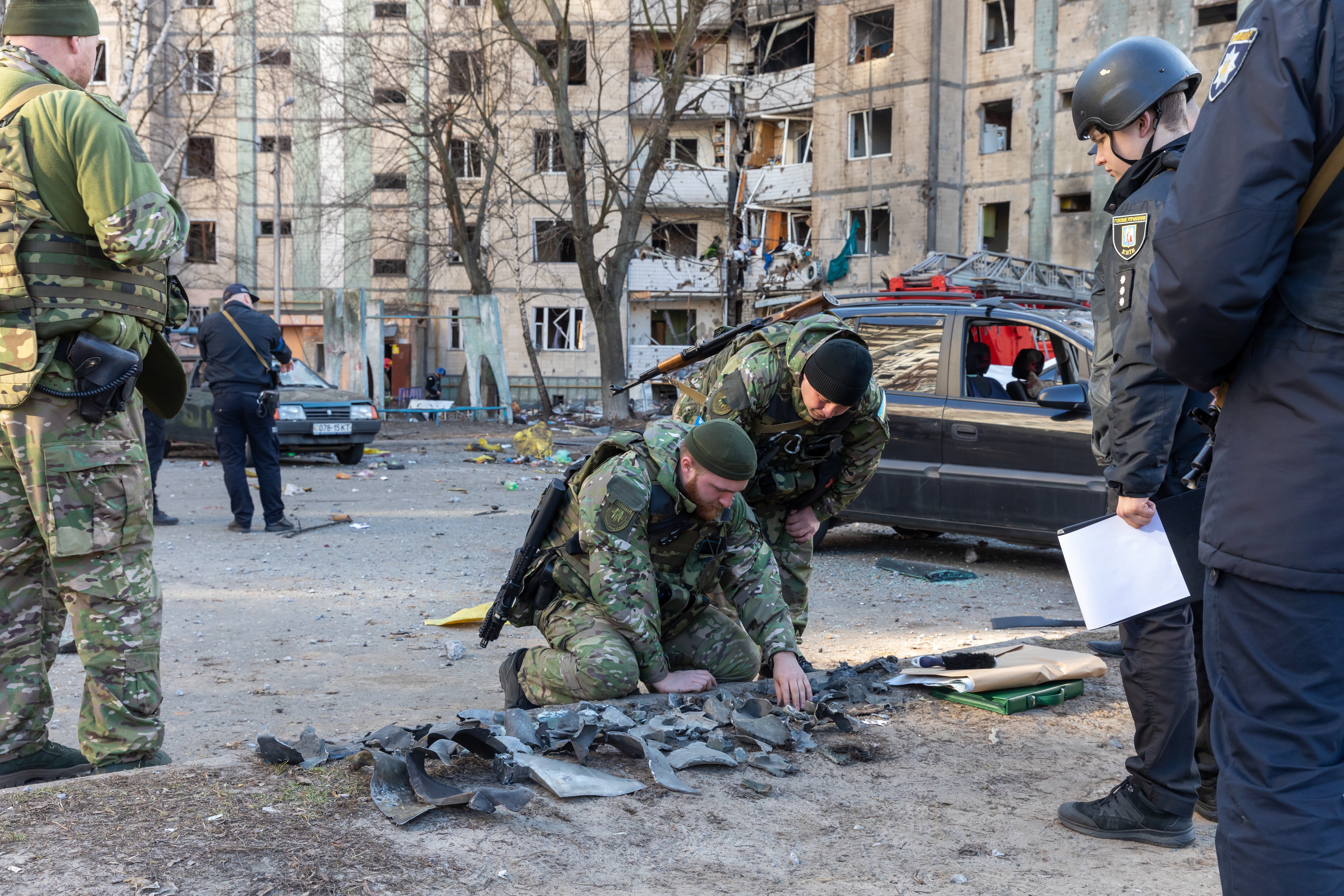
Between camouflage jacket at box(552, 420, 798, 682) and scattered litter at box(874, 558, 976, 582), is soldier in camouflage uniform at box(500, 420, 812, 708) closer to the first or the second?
camouflage jacket at box(552, 420, 798, 682)

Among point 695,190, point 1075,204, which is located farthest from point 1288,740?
point 695,190

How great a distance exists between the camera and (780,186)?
3634 centimetres

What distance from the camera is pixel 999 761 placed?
3805 mm

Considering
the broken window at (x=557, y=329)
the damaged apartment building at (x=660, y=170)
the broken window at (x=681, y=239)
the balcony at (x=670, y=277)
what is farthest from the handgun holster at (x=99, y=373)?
the broken window at (x=681, y=239)

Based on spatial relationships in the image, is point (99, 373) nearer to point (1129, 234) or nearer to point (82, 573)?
point (82, 573)

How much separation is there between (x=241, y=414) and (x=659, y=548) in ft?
20.5

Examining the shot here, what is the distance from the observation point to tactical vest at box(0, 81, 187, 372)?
3.19 m

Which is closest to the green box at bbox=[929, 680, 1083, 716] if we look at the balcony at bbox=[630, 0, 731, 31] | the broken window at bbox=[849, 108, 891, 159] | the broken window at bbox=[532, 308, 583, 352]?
the broken window at bbox=[849, 108, 891, 159]

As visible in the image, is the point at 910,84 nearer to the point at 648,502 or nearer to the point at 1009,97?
the point at 1009,97

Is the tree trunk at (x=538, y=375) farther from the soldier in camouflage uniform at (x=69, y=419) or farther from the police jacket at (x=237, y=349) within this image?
the soldier in camouflage uniform at (x=69, y=419)

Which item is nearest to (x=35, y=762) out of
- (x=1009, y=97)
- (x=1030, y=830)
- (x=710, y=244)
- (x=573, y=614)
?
(x=573, y=614)

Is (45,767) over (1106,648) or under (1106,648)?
over

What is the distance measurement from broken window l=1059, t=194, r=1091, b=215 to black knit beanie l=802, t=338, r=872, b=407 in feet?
93.5

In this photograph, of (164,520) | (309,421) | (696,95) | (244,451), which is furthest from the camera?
(696,95)
